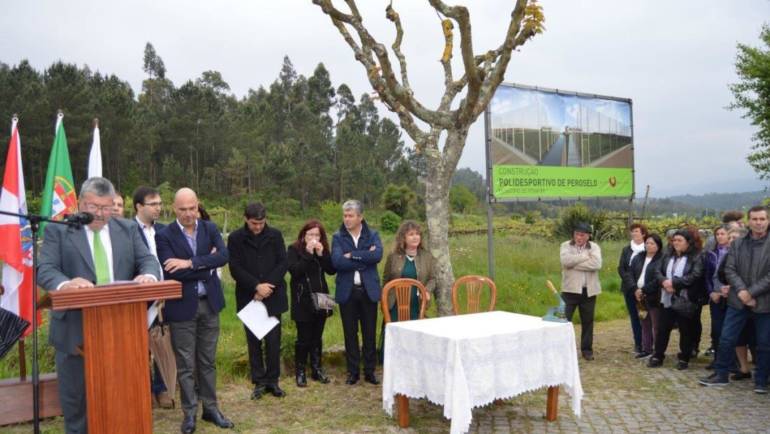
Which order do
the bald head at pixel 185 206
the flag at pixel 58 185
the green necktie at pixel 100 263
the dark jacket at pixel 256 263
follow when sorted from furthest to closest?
the dark jacket at pixel 256 263
the flag at pixel 58 185
the bald head at pixel 185 206
the green necktie at pixel 100 263

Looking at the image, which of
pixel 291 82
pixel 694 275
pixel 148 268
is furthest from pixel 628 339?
pixel 291 82

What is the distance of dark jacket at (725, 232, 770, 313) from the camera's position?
566 cm

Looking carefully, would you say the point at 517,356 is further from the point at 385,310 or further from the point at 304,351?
the point at 304,351

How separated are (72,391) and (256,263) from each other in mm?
2151

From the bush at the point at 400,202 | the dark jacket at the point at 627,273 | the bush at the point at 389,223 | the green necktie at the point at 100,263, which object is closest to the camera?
the green necktie at the point at 100,263

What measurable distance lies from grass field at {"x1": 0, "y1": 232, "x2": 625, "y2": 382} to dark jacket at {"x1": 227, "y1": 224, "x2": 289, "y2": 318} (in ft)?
3.37

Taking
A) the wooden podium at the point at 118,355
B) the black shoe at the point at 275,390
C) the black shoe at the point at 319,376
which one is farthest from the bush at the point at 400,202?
the wooden podium at the point at 118,355

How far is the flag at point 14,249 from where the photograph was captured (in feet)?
16.5

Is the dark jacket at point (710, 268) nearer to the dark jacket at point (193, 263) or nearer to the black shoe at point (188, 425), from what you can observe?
the dark jacket at point (193, 263)

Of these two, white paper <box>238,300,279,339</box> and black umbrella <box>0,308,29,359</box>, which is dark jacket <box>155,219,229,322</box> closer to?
white paper <box>238,300,279,339</box>

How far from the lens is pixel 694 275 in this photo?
647 cm

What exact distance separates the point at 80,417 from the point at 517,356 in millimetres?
2929

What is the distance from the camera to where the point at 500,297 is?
961 cm

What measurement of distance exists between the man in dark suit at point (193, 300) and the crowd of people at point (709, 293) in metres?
4.31
